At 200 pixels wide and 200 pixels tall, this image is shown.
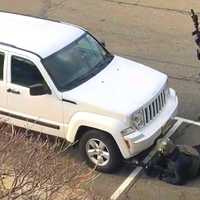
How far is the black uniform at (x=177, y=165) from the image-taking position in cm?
930

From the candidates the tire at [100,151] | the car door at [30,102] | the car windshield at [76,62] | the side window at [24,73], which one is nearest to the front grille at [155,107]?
the tire at [100,151]

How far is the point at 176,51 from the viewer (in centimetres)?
1402

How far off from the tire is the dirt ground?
206 mm

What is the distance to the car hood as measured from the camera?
9.34 meters

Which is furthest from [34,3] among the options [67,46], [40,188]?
[40,188]

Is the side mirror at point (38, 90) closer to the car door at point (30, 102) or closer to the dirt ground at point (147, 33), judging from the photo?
the car door at point (30, 102)

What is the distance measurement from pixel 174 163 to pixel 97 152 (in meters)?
1.12

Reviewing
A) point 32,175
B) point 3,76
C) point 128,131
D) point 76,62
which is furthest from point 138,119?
point 32,175

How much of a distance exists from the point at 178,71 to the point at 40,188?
7.26m

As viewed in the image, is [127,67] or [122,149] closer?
[122,149]

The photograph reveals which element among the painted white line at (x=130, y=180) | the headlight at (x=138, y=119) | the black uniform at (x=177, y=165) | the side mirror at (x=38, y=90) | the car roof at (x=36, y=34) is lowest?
the painted white line at (x=130, y=180)

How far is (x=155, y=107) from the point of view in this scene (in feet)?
32.1

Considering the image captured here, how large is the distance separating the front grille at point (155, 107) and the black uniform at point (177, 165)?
0.57 m

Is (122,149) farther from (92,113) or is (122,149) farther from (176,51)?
(176,51)
